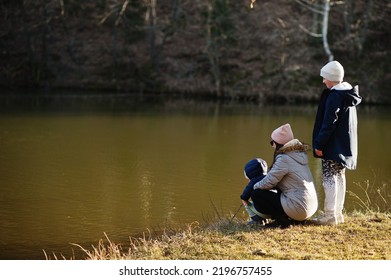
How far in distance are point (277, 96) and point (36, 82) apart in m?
11.9

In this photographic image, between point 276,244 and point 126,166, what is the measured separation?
7.41 meters

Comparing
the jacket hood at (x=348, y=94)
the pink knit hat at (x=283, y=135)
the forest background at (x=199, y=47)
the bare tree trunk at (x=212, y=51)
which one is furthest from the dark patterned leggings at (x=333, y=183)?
the bare tree trunk at (x=212, y=51)

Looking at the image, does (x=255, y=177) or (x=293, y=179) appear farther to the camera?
(x=255, y=177)

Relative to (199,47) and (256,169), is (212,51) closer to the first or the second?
(199,47)

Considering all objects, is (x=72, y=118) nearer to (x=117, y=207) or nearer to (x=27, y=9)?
(x=117, y=207)

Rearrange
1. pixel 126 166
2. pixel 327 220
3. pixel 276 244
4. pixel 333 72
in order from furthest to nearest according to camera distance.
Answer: pixel 126 166
pixel 327 220
pixel 333 72
pixel 276 244

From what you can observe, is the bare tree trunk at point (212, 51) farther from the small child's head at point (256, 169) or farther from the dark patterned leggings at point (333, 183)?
the dark patterned leggings at point (333, 183)

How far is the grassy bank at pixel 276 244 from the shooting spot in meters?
6.19

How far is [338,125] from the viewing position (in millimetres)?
6922

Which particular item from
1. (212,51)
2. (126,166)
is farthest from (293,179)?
(212,51)

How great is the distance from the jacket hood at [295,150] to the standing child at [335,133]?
0.16 metres

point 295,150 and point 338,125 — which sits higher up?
point 338,125

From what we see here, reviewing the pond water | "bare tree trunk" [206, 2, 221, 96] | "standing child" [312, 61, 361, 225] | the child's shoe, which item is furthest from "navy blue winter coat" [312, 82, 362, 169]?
"bare tree trunk" [206, 2, 221, 96]

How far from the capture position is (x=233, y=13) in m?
34.2
